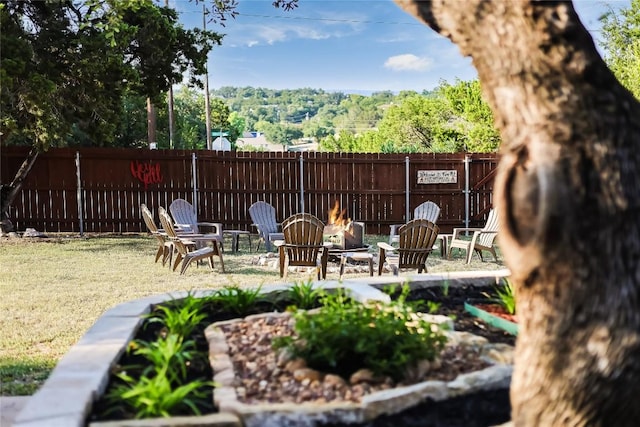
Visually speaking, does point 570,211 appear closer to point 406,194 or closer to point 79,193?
point 406,194

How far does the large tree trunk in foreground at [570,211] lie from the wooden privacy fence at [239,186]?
1288cm

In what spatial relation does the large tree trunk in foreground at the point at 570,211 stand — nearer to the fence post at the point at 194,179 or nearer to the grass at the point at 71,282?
the grass at the point at 71,282

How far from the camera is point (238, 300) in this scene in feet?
13.0

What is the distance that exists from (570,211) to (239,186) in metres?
13.2

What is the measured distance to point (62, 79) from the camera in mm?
12562

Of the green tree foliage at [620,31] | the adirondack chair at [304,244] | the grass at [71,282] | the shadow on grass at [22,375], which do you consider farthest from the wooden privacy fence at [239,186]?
the green tree foliage at [620,31]

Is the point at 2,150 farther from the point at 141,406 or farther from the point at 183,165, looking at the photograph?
the point at 141,406

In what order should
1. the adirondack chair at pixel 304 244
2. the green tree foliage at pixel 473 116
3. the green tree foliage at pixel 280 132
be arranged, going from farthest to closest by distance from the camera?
the green tree foliage at pixel 280 132, the green tree foliage at pixel 473 116, the adirondack chair at pixel 304 244

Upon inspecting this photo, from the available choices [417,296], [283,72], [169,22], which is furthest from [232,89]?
[417,296]

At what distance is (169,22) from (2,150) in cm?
467

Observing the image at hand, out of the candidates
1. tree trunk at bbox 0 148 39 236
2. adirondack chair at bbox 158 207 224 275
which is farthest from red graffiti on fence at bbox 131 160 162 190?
adirondack chair at bbox 158 207 224 275

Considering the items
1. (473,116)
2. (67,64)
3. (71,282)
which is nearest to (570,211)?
(71,282)

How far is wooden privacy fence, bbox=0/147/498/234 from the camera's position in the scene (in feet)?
46.4

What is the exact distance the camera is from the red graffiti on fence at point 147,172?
14.3 metres
